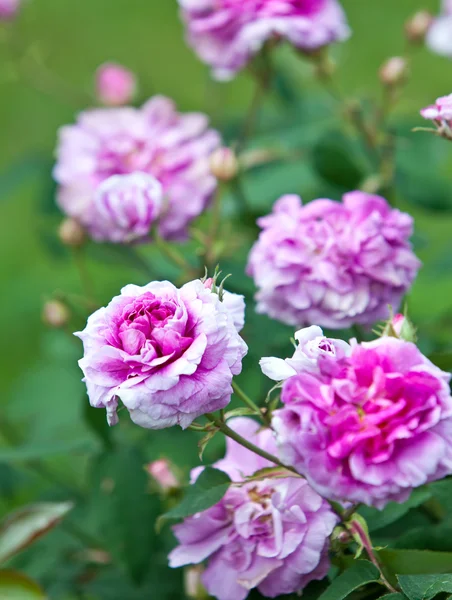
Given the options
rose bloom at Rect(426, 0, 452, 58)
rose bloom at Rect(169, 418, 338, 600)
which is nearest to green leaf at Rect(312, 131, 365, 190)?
rose bloom at Rect(426, 0, 452, 58)

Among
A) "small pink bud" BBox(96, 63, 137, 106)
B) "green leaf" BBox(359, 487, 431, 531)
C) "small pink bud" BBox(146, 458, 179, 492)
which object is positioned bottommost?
"small pink bud" BBox(146, 458, 179, 492)

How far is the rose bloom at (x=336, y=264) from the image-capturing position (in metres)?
0.67

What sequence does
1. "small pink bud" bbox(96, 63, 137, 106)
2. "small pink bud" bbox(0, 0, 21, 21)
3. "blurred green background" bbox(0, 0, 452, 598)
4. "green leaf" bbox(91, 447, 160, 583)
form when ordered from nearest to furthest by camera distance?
"green leaf" bbox(91, 447, 160, 583) → "blurred green background" bbox(0, 0, 452, 598) → "small pink bud" bbox(96, 63, 137, 106) → "small pink bud" bbox(0, 0, 21, 21)

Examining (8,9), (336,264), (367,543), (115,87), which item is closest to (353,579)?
(367,543)

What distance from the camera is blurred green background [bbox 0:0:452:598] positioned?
3.31ft

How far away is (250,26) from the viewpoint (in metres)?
0.86

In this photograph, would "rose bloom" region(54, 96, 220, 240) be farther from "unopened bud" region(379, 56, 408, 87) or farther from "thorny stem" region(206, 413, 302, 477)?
"thorny stem" region(206, 413, 302, 477)

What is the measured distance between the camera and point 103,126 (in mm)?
914

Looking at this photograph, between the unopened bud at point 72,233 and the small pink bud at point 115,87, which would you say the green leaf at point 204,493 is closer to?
the unopened bud at point 72,233

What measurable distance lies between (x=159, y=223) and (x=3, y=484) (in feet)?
1.35

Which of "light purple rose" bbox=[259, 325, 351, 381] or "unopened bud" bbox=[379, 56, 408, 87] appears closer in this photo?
"light purple rose" bbox=[259, 325, 351, 381]

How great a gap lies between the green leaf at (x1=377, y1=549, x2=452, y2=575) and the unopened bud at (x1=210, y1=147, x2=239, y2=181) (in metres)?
0.39

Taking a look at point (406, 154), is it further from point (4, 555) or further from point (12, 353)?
point (12, 353)

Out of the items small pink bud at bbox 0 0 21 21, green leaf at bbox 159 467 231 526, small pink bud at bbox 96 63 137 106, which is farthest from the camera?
small pink bud at bbox 0 0 21 21
